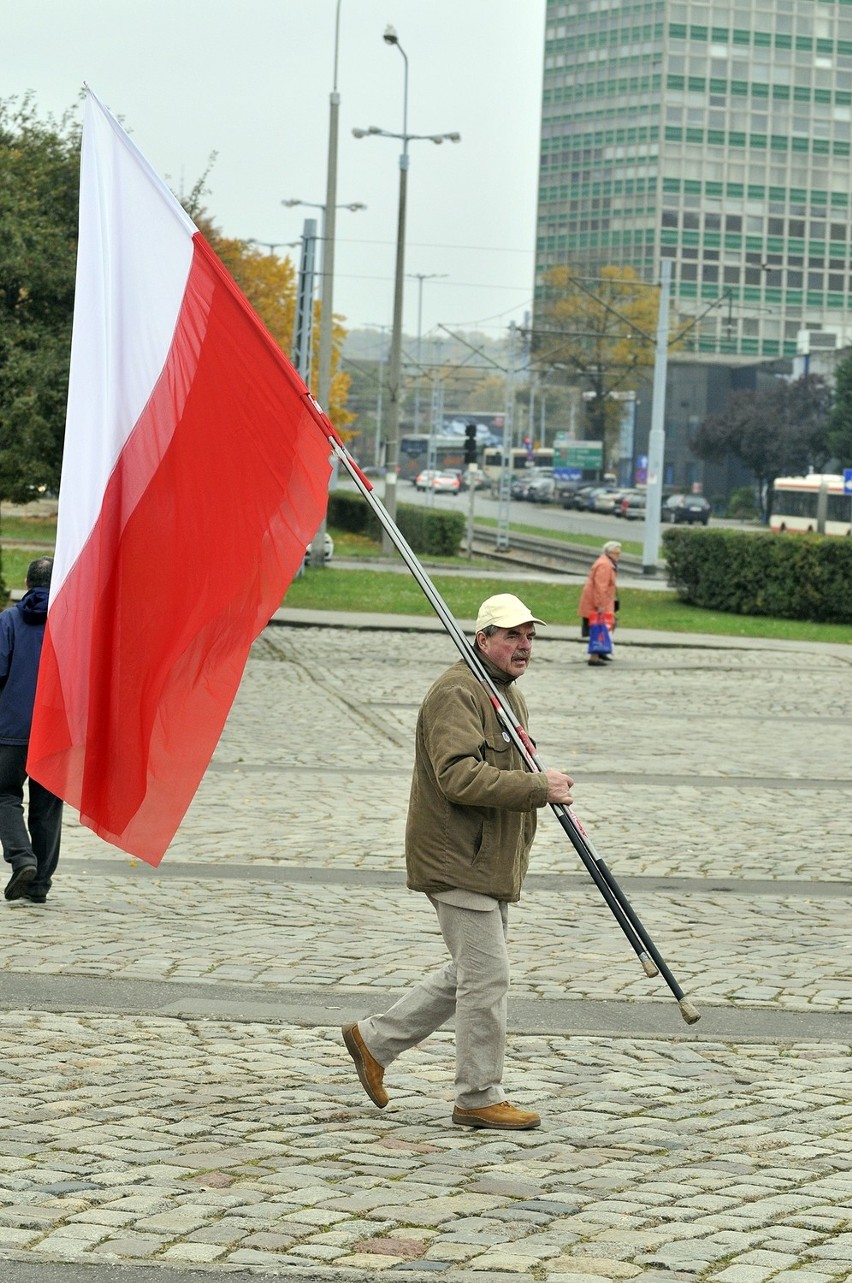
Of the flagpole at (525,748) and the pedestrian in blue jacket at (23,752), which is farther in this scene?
the pedestrian in blue jacket at (23,752)

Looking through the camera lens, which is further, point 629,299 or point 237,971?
point 629,299

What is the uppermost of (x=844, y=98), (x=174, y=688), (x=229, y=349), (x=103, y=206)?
(x=844, y=98)

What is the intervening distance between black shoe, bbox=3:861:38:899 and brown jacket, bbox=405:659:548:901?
416cm

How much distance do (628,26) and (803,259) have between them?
2518 centimetres

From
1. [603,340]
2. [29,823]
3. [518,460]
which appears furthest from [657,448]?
[518,460]

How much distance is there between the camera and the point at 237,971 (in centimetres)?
852

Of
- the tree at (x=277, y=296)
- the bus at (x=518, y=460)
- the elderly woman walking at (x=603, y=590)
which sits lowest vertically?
the elderly woman walking at (x=603, y=590)

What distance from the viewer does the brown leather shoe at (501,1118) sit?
6223 millimetres

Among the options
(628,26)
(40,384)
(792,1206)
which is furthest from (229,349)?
(628,26)

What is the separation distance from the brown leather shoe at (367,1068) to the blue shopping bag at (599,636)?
63.2 feet

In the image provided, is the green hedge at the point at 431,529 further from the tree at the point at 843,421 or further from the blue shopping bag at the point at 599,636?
the tree at the point at 843,421

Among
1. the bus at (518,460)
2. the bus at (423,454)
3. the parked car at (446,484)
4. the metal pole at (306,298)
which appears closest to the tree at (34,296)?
the metal pole at (306,298)

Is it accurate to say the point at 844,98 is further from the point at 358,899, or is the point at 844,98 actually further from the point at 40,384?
the point at 358,899

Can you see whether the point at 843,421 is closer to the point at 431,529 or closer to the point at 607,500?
the point at 607,500
